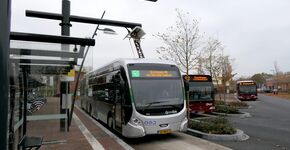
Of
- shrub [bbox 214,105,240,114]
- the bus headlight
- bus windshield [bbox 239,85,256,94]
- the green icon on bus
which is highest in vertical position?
the green icon on bus

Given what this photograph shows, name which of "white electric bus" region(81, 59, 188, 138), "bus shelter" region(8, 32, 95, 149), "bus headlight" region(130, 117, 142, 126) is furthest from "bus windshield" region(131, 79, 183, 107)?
"bus shelter" region(8, 32, 95, 149)

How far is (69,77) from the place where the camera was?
39.0 feet

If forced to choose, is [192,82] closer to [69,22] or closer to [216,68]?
[69,22]

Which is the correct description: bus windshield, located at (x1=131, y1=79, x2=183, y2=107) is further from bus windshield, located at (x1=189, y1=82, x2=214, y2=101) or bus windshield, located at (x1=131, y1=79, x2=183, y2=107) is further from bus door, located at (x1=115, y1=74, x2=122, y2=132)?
bus windshield, located at (x1=189, y1=82, x2=214, y2=101)

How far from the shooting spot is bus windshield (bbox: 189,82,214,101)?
18133 millimetres

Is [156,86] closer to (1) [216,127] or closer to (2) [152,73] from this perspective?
(2) [152,73]

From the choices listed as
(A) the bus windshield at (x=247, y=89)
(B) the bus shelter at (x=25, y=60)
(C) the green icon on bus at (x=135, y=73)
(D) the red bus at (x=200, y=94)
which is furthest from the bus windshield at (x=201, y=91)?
(A) the bus windshield at (x=247, y=89)

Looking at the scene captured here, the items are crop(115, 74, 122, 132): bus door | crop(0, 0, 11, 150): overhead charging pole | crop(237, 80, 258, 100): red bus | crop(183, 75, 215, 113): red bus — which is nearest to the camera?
crop(0, 0, 11, 150): overhead charging pole

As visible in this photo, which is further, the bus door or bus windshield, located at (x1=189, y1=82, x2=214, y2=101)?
bus windshield, located at (x1=189, y1=82, x2=214, y2=101)

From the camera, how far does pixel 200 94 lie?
59.9 ft

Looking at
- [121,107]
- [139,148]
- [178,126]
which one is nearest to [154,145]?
[139,148]

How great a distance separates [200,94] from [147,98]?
8741mm

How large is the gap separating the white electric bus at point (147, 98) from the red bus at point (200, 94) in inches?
278

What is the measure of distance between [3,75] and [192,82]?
17075mm
